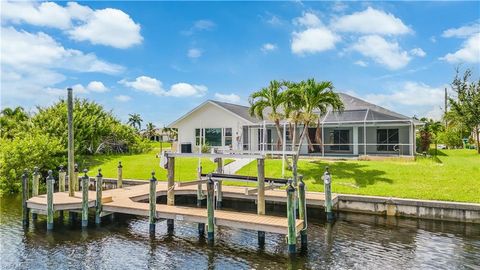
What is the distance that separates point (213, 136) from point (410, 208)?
19430 mm

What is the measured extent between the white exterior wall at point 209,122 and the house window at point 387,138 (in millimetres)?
10238

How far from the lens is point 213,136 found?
31266 mm

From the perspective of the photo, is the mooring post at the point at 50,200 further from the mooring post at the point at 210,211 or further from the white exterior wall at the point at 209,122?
the white exterior wall at the point at 209,122

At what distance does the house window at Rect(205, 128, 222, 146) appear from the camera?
3089cm

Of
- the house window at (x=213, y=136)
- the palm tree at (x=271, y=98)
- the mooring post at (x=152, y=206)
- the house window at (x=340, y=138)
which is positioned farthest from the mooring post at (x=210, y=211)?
the house window at (x=213, y=136)

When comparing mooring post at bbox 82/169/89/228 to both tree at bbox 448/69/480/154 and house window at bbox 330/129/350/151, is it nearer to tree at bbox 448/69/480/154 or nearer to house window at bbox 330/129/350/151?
house window at bbox 330/129/350/151

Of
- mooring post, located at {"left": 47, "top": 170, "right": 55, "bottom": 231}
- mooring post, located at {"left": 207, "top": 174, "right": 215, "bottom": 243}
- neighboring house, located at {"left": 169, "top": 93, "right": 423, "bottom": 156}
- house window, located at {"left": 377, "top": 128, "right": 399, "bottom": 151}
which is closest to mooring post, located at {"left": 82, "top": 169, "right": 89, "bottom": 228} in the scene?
mooring post, located at {"left": 47, "top": 170, "right": 55, "bottom": 231}

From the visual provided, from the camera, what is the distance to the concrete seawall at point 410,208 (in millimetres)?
13391

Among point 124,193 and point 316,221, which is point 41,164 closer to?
point 124,193

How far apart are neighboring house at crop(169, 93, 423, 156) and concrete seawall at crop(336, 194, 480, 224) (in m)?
9.28

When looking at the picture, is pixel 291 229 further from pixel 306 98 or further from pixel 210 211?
pixel 306 98

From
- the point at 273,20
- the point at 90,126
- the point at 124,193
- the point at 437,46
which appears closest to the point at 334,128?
the point at 437,46

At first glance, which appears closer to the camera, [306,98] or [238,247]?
[238,247]

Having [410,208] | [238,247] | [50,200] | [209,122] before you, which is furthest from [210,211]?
[209,122]
